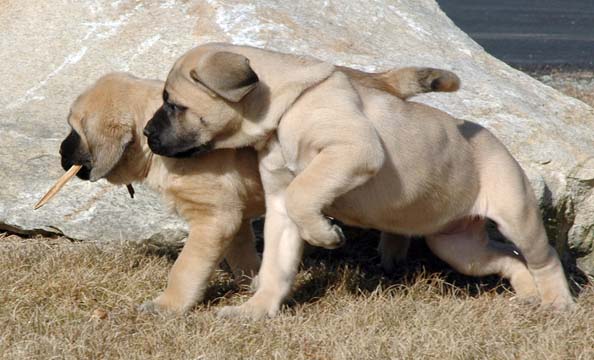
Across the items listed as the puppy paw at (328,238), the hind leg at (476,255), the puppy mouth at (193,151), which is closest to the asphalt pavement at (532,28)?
the hind leg at (476,255)

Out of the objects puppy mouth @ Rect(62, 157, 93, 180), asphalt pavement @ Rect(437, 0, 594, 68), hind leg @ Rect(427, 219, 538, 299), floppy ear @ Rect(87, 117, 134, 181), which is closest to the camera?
floppy ear @ Rect(87, 117, 134, 181)

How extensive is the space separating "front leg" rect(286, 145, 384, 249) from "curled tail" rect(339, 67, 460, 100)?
2.42ft

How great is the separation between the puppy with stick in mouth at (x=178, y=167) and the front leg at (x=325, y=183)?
591 mm

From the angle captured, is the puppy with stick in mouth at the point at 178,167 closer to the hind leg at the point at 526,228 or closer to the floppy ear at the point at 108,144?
the floppy ear at the point at 108,144

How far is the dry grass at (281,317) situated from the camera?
5254 mm

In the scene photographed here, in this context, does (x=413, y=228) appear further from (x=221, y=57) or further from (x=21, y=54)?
(x=21, y=54)

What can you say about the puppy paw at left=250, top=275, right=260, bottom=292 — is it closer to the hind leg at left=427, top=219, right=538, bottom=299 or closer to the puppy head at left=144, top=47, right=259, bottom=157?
the puppy head at left=144, top=47, right=259, bottom=157

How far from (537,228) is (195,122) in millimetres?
1812

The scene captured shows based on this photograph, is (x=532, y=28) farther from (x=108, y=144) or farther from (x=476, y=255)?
(x=108, y=144)

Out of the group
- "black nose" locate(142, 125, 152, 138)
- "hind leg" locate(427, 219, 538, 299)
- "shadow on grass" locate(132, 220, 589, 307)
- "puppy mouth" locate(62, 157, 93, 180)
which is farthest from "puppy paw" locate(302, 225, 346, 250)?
"puppy mouth" locate(62, 157, 93, 180)

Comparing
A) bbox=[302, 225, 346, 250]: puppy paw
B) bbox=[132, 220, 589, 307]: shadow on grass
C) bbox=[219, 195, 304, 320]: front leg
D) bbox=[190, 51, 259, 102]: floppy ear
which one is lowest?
bbox=[132, 220, 589, 307]: shadow on grass

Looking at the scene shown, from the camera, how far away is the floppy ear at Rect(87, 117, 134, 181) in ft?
19.3

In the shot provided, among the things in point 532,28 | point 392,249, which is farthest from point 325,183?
point 532,28

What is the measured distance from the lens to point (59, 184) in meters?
6.29
